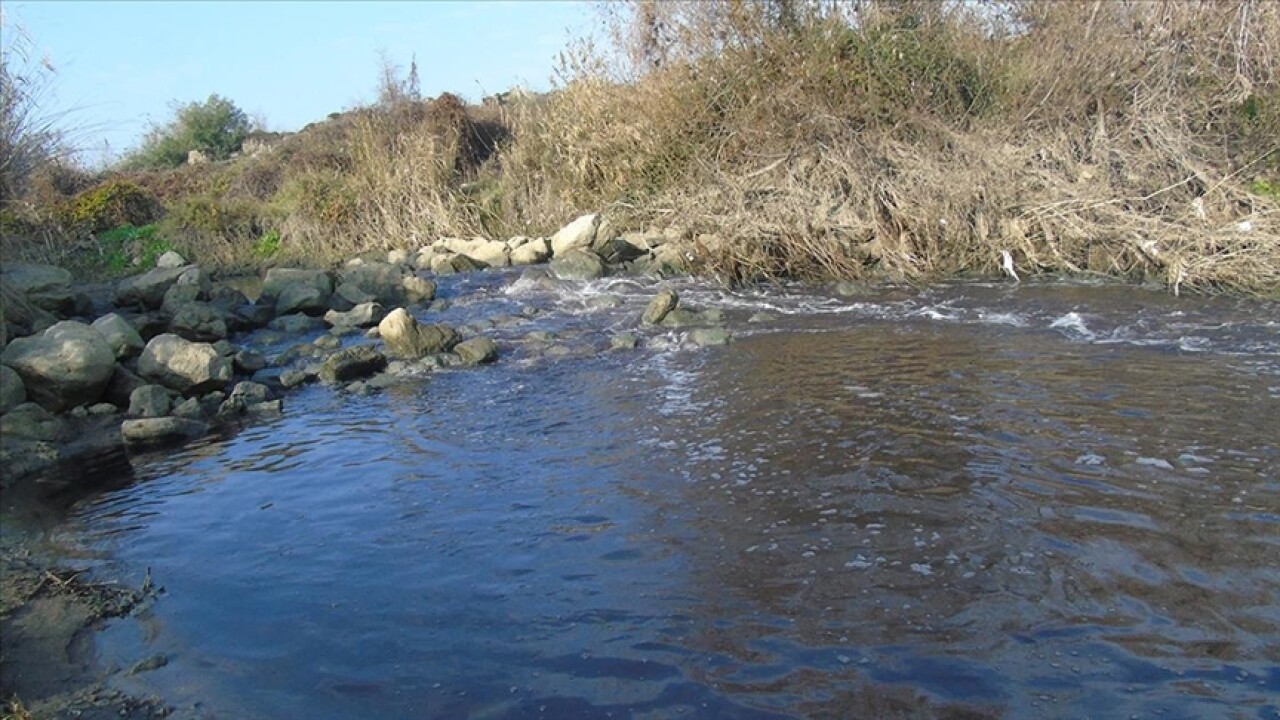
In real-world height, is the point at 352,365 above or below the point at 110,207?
below

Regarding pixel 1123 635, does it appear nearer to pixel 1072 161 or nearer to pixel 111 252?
pixel 1072 161

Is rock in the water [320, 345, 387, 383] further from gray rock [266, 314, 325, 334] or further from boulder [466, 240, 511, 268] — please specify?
boulder [466, 240, 511, 268]

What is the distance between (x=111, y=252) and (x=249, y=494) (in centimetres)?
1844

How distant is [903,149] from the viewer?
1579cm

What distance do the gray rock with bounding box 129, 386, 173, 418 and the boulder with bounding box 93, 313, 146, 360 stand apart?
131 centimetres

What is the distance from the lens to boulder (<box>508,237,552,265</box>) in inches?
727

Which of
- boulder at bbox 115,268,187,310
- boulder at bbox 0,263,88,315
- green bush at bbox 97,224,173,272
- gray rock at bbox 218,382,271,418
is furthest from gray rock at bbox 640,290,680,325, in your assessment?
green bush at bbox 97,224,173,272

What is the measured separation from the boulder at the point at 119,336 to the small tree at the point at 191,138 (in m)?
27.0

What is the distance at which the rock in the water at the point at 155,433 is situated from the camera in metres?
9.53

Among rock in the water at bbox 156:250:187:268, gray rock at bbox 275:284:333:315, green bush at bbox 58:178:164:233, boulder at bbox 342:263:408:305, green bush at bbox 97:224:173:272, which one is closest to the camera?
gray rock at bbox 275:284:333:315

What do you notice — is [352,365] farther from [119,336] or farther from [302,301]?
[302,301]

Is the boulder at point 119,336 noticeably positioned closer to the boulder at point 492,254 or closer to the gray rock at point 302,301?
the gray rock at point 302,301

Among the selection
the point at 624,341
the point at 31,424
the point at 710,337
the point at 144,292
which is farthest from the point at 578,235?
the point at 31,424

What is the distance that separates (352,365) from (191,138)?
98.8 feet
